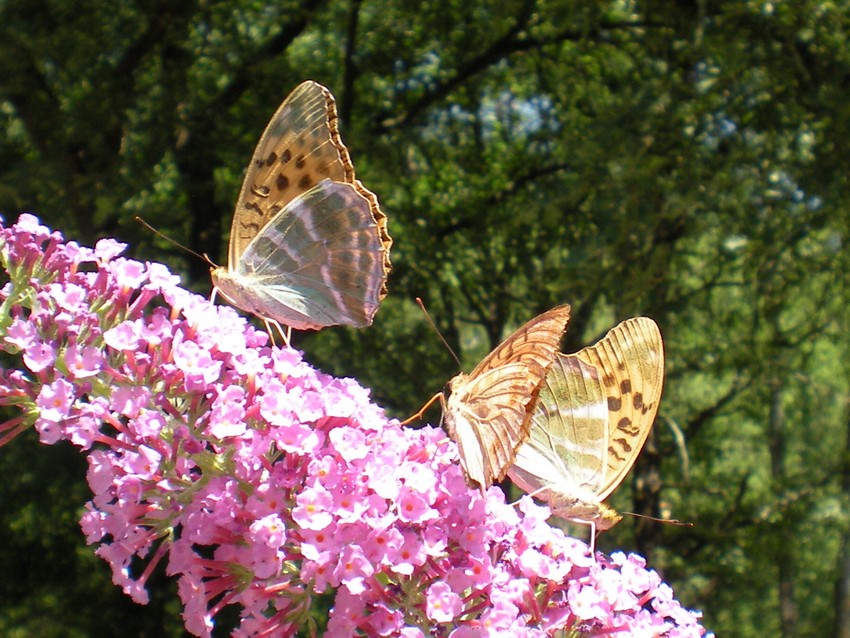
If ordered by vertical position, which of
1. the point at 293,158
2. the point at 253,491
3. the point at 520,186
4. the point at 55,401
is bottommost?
the point at 520,186

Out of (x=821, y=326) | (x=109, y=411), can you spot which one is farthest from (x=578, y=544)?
(x=821, y=326)

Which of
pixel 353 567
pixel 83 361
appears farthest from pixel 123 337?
pixel 353 567

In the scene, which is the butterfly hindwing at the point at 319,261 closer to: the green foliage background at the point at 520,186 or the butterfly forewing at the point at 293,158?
the butterfly forewing at the point at 293,158

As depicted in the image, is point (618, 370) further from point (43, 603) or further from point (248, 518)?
point (43, 603)

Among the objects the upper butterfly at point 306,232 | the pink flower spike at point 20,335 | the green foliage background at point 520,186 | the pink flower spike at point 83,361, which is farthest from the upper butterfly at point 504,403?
the green foliage background at point 520,186

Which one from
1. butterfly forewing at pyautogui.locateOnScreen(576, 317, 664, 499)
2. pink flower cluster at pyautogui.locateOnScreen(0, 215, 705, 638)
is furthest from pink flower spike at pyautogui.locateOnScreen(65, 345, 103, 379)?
butterfly forewing at pyautogui.locateOnScreen(576, 317, 664, 499)

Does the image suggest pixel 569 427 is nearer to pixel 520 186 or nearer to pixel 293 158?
pixel 293 158
